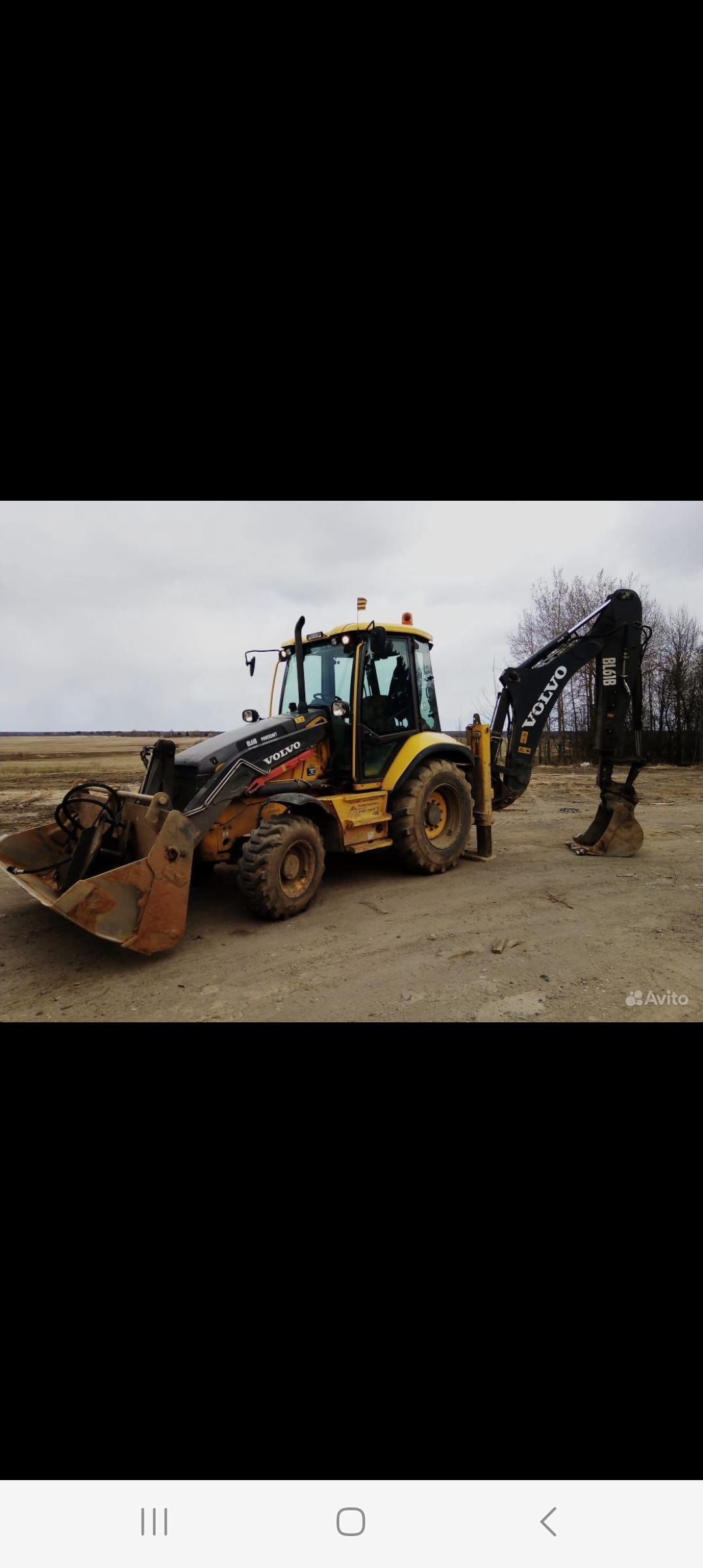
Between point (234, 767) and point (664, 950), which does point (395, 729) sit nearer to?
point (234, 767)

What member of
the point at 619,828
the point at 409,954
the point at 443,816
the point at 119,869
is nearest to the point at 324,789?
the point at 443,816

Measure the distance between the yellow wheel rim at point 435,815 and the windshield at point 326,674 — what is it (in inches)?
59.2

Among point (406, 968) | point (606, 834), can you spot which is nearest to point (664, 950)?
point (406, 968)

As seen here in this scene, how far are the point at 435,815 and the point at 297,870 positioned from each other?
217 cm

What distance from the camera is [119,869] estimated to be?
421cm

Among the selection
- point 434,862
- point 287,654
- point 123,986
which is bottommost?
point 123,986

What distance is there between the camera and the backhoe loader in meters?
4.57

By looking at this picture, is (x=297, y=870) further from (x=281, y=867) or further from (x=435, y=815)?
(x=435, y=815)

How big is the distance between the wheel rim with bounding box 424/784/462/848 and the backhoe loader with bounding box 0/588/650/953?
0.02m

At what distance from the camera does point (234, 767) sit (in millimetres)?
5391

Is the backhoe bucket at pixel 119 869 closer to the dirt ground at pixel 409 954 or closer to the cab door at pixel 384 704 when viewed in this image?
the dirt ground at pixel 409 954

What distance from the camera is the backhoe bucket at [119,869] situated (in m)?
4.18

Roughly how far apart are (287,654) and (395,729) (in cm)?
147

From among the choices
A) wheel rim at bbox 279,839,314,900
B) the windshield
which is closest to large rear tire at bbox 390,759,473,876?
the windshield
